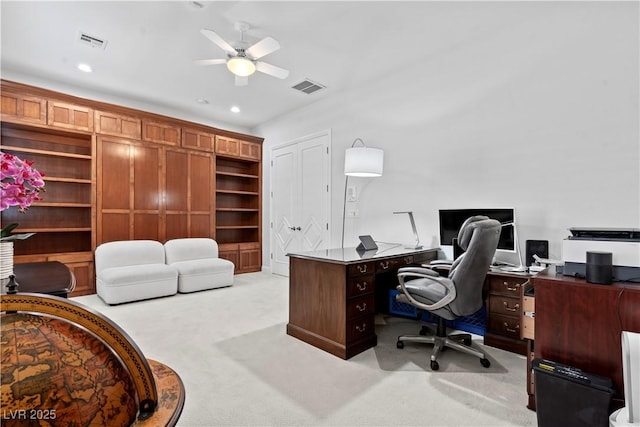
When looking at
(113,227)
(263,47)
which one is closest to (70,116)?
(113,227)

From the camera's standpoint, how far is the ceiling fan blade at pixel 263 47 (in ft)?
9.54

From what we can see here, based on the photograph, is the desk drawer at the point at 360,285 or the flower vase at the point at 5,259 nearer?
the flower vase at the point at 5,259

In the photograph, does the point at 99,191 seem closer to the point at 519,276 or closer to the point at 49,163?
the point at 49,163

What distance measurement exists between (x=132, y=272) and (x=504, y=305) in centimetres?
427

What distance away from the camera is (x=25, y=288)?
172cm

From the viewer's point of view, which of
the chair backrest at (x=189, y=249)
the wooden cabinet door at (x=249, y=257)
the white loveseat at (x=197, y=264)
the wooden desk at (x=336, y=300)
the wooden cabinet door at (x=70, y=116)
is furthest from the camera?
the wooden cabinet door at (x=249, y=257)

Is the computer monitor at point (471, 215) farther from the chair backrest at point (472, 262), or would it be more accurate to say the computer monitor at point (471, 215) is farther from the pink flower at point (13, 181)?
the pink flower at point (13, 181)

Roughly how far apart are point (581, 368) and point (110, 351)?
2.05 m

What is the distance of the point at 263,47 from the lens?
119 inches

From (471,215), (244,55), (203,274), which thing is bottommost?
(203,274)

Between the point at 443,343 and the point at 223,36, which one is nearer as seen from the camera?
the point at 443,343

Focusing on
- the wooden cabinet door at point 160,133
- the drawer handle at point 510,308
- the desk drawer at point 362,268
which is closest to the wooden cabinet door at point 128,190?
the wooden cabinet door at point 160,133

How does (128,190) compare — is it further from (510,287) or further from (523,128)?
(523,128)

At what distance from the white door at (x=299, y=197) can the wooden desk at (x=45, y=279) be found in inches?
134
